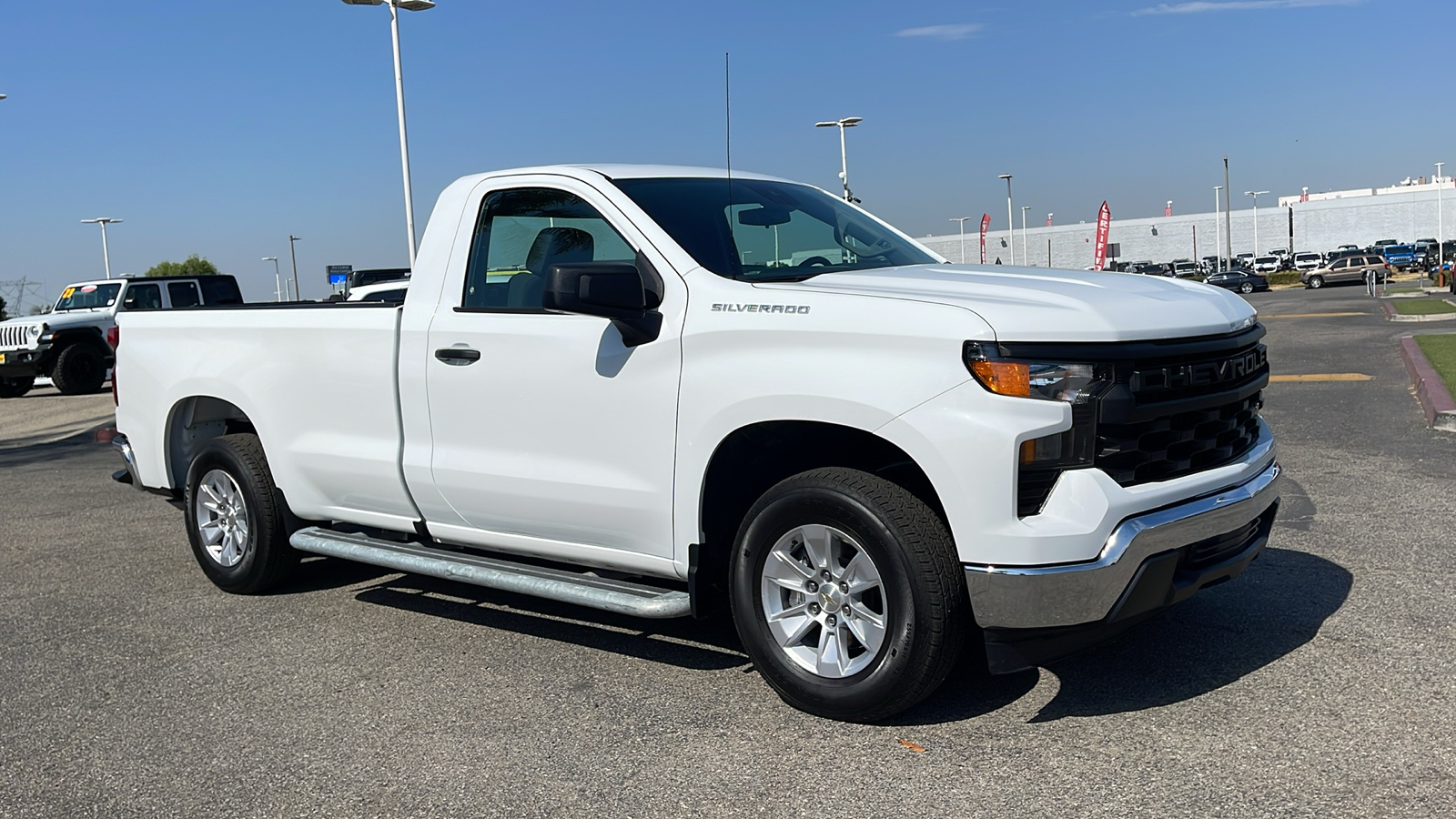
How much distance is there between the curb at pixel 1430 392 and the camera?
9898 mm

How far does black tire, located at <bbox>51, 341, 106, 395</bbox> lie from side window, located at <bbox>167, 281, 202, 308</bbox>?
1848 mm

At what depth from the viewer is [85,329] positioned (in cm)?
2130

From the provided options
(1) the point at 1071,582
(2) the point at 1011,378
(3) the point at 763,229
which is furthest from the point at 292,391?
(1) the point at 1071,582

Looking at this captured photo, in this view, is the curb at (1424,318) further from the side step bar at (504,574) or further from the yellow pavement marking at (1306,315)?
the side step bar at (504,574)

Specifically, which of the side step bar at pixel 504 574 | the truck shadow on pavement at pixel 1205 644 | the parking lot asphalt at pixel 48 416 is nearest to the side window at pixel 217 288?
the parking lot asphalt at pixel 48 416

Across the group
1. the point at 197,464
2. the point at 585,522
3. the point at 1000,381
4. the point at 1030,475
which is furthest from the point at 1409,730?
the point at 197,464

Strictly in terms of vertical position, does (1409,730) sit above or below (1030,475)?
below

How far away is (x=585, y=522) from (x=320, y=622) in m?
1.83

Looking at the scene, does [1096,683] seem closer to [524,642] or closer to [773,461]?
[773,461]

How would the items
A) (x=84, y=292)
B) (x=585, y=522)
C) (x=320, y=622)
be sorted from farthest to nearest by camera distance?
1. (x=84, y=292)
2. (x=320, y=622)
3. (x=585, y=522)

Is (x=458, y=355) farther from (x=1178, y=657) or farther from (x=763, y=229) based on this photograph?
(x=1178, y=657)

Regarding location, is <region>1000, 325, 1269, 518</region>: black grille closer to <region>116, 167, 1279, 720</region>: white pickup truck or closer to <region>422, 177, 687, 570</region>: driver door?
<region>116, 167, 1279, 720</region>: white pickup truck

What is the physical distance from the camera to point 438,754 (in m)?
4.12

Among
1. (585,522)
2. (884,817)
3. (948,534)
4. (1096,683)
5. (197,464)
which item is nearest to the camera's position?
(884,817)
